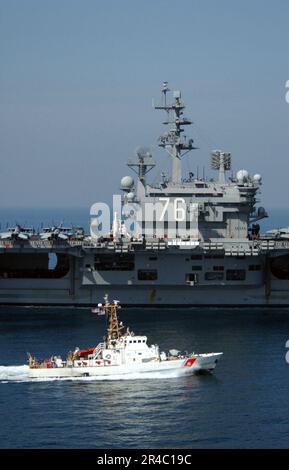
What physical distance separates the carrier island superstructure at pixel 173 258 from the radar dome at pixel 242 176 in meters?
0.07

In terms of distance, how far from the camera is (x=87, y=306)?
53062 mm

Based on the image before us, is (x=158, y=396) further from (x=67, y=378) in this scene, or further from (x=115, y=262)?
(x=115, y=262)

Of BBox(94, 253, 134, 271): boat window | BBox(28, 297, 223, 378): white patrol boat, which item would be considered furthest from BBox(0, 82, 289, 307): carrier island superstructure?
BBox(28, 297, 223, 378): white patrol boat

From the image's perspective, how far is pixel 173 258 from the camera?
5200 cm

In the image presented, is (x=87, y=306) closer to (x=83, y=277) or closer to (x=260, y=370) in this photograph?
(x=83, y=277)

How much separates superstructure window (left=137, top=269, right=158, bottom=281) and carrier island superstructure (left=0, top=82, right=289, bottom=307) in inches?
1.9

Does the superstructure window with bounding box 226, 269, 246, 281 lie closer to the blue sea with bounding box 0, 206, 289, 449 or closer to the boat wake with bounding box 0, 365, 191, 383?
the blue sea with bounding box 0, 206, 289, 449

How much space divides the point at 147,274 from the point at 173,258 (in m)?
1.47

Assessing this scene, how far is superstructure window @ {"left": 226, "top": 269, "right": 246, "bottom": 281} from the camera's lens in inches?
2053

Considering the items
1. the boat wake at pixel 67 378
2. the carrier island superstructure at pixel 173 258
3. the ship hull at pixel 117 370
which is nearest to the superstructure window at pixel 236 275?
the carrier island superstructure at pixel 173 258

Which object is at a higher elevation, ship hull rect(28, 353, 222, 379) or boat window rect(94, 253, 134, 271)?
boat window rect(94, 253, 134, 271)

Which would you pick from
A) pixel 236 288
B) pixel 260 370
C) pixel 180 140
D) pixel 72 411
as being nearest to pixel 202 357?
pixel 260 370

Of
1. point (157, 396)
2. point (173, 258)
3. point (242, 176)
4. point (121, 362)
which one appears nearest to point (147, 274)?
point (173, 258)
